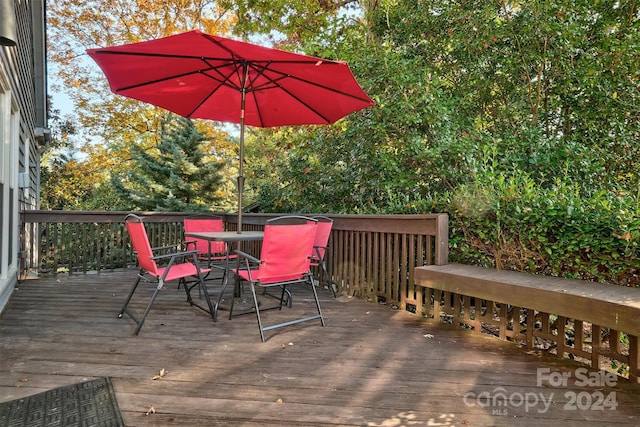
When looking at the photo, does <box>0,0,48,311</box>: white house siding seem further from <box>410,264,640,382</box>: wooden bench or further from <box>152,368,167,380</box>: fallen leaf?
<box>410,264,640,382</box>: wooden bench

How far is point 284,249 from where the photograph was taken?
2.93 meters

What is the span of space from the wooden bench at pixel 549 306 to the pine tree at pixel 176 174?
8823 millimetres

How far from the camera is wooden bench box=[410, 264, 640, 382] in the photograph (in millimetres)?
2082

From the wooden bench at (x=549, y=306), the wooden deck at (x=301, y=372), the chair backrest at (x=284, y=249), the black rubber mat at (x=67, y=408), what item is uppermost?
the chair backrest at (x=284, y=249)

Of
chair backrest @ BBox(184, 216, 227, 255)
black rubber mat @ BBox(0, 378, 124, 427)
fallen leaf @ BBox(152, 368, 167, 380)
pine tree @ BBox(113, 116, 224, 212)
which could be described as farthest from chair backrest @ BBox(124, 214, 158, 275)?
pine tree @ BBox(113, 116, 224, 212)

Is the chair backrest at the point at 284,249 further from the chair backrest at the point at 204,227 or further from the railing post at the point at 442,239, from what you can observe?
the chair backrest at the point at 204,227

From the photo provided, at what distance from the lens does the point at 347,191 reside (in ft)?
20.0

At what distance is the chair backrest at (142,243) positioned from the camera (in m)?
2.93

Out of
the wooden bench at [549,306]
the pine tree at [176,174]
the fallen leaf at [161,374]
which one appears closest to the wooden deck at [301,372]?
the fallen leaf at [161,374]

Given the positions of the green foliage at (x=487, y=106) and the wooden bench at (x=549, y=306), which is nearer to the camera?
the wooden bench at (x=549, y=306)

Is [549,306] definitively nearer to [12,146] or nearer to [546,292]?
[546,292]

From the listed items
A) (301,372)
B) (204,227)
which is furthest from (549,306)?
(204,227)

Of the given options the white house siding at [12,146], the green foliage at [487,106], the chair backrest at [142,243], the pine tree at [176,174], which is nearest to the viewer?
the chair backrest at [142,243]

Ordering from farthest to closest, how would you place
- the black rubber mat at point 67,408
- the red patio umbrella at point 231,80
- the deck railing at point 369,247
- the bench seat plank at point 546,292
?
the deck railing at point 369,247
the red patio umbrella at point 231,80
the bench seat plank at point 546,292
the black rubber mat at point 67,408
